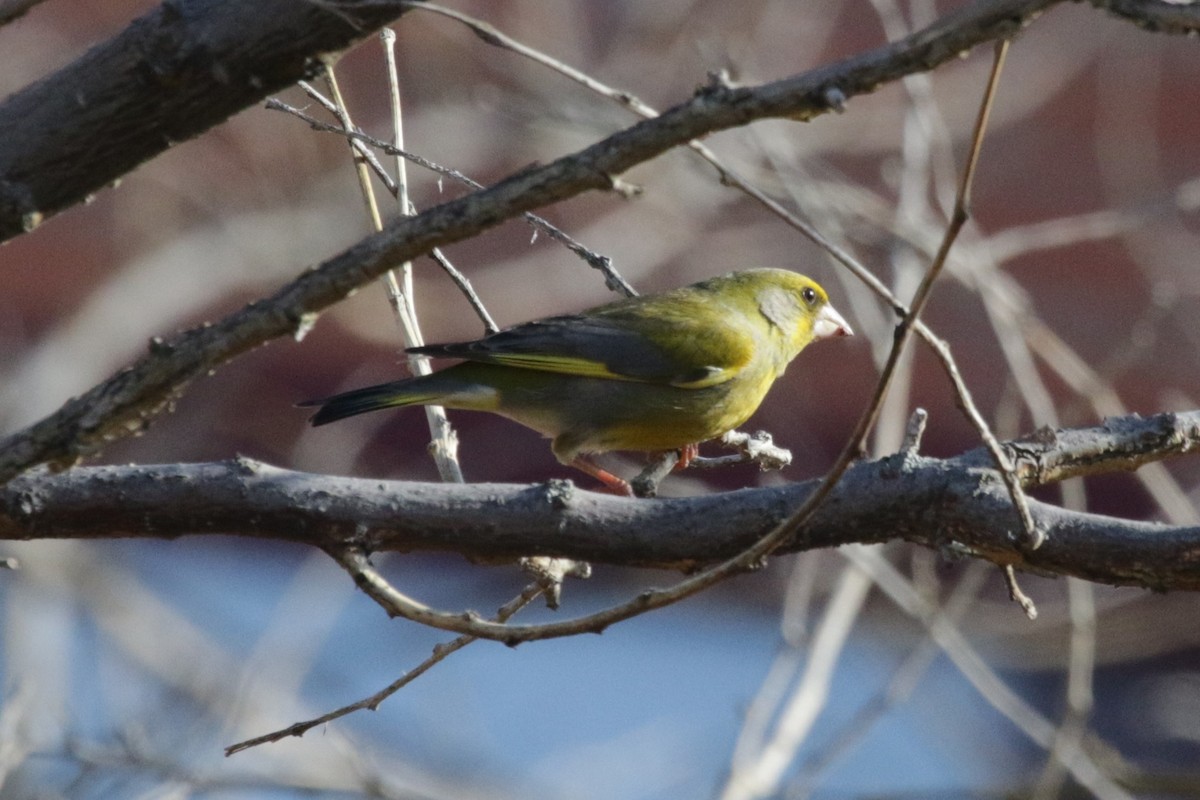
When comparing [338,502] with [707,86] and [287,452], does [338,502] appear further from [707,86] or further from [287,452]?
[287,452]

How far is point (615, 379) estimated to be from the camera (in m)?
4.55

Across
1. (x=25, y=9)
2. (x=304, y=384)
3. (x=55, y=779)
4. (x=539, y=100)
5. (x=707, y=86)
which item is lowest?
(x=55, y=779)

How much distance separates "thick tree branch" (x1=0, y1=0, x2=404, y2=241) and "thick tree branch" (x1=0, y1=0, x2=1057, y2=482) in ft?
0.96

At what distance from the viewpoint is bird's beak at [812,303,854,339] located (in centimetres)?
533

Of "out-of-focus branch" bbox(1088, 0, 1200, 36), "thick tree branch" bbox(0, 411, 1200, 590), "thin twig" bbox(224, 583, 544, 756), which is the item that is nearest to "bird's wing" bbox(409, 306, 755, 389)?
"thin twig" bbox(224, 583, 544, 756)

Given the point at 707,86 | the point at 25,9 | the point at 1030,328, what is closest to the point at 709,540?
the point at 707,86

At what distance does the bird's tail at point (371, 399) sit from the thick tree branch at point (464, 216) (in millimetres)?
Answer: 1787

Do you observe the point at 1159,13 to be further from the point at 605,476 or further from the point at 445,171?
the point at 605,476

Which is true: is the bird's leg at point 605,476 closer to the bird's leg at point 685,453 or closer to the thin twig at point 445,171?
the bird's leg at point 685,453

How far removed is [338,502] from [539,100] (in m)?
5.13

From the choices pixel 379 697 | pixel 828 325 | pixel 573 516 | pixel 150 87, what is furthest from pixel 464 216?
pixel 828 325

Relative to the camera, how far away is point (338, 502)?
7.30 feet

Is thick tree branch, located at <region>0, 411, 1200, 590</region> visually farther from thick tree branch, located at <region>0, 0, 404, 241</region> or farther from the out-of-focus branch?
the out-of-focus branch

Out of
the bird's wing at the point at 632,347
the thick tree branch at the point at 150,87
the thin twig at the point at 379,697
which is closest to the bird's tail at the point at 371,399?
the bird's wing at the point at 632,347
